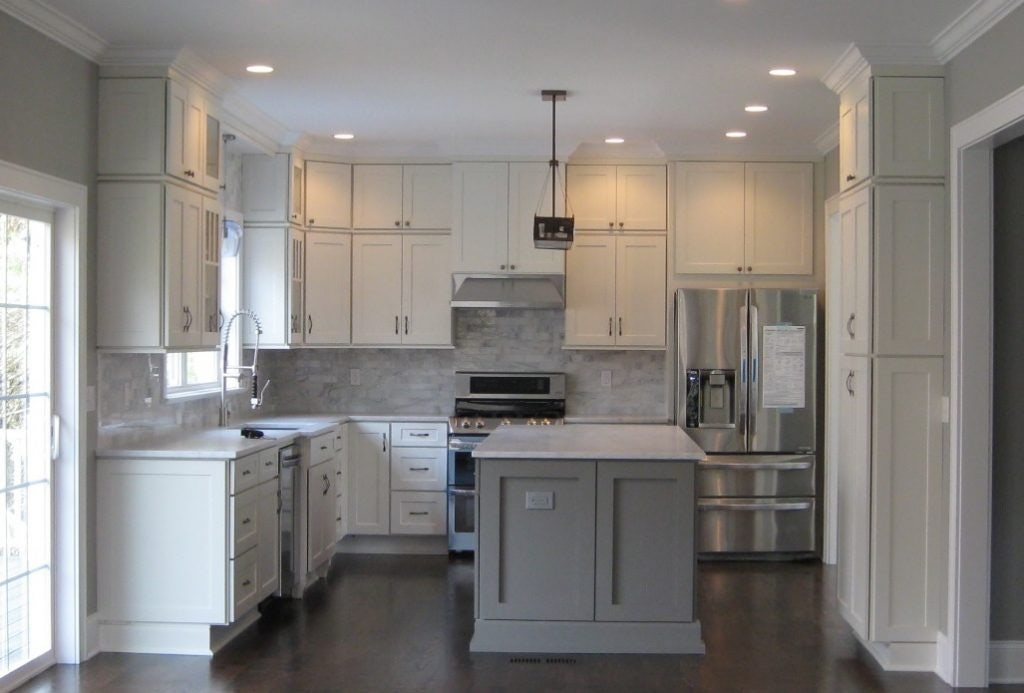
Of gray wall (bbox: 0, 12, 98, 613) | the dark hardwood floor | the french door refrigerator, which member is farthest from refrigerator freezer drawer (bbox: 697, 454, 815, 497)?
gray wall (bbox: 0, 12, 98, 613)

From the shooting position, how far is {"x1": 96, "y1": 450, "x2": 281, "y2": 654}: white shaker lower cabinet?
4473 mm

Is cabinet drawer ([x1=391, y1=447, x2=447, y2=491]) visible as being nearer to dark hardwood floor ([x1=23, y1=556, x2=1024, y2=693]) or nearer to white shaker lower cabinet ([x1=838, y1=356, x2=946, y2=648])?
dark hardwood floor ([x1=23, y1=556, x2=1024, y2=693])

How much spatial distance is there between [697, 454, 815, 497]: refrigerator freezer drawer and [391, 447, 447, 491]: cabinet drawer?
5.68ft

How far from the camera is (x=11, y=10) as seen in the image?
3752 millimetres

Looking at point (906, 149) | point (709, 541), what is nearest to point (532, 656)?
point (709, 541)

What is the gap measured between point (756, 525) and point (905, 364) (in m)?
2.44

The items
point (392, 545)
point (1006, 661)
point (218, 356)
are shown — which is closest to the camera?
point (1006, 661)

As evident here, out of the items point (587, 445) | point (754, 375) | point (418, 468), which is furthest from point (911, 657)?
point (418, 468)

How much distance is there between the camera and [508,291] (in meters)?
6.74

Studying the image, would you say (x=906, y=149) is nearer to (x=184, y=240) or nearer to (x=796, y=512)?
(x=796, y=512)

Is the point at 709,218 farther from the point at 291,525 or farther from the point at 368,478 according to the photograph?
the point at 291,525

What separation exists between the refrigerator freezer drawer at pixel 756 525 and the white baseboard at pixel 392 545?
1.78 m

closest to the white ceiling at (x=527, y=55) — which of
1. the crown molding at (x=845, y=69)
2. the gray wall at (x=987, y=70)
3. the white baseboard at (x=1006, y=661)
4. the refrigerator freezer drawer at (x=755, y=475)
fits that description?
Result: the crown molding at (x=845, y=69)

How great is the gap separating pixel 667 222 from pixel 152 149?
11.7ft
